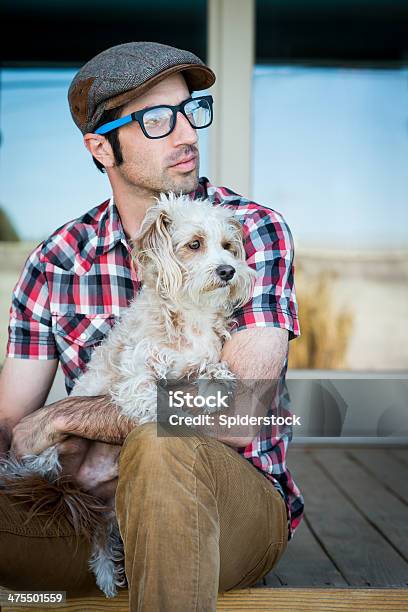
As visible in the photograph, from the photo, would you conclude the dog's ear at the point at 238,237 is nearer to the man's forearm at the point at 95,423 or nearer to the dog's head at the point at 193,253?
the dog's head at the point at 193,253

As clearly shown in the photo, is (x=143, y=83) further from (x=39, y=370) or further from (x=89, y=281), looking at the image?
(x=39, y=370)

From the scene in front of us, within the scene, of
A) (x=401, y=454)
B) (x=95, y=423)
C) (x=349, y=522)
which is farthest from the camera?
(x=401, y=454)

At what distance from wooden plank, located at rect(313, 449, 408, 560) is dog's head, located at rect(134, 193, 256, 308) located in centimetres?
125

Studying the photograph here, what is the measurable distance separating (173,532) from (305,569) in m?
1.01

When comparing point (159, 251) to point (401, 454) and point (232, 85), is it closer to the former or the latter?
point (232, 85)

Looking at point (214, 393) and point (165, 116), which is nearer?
point (214, 393)

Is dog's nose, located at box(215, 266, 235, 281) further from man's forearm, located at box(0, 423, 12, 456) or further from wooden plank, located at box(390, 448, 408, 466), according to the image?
wooden plank, located at box(390, 448, 408, 466)

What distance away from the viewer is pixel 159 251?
2156 millimetres

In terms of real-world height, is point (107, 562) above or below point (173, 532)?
below

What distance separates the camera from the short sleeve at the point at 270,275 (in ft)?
6.89

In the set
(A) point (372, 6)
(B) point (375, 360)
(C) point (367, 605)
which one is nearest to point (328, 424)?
(B) point (375, 360)

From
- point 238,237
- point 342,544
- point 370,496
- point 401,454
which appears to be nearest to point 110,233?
point 238,237

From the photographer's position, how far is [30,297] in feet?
7.84
